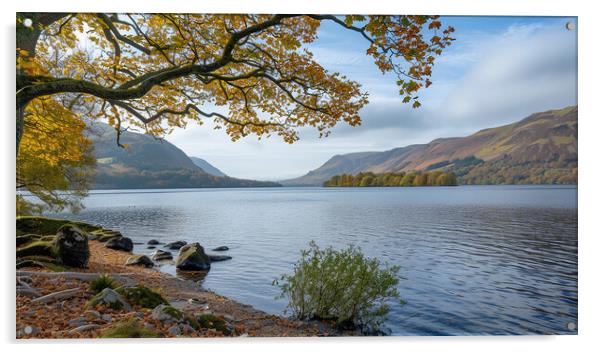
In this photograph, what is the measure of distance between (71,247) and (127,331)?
4625 millimetres

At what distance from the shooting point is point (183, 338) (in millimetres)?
6973

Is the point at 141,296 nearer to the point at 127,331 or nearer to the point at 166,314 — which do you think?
the point at 166,314

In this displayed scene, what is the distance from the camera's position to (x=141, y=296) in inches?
293

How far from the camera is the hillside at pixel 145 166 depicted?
32.3 ft

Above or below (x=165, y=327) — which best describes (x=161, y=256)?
below

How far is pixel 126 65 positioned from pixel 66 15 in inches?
61.8

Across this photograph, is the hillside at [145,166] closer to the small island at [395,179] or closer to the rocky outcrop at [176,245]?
the small island at [395,179]

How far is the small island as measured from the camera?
11398 millimetres

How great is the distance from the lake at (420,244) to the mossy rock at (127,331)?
3737 mm

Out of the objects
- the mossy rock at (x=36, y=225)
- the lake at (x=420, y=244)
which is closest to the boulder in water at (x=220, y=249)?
the lake at (x=420, y=244)

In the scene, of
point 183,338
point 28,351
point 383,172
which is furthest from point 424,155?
point 28,351

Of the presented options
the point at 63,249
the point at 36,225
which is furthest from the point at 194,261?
the point at 63,249

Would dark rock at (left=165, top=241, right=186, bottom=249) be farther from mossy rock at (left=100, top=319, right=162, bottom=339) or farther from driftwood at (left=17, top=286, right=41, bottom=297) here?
mossy rock at (left=100, top=319, right=162, bottom=339)
